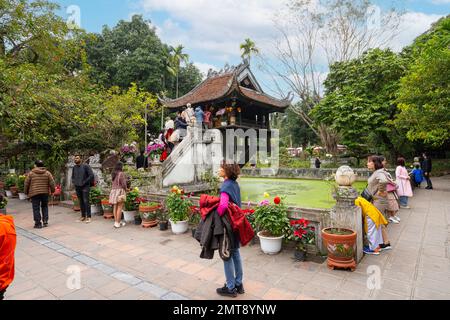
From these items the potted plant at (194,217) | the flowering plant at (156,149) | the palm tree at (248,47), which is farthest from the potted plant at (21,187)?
the palm tree at (248,47)

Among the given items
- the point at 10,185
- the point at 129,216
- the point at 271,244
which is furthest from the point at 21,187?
the point at 271,244

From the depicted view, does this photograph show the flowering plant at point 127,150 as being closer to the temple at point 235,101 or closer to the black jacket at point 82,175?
the black jacket at point 82,175

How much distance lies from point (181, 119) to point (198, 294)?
333 inches

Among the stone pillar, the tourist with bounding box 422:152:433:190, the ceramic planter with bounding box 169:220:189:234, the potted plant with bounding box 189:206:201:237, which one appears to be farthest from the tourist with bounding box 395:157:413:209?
the ceramic planter with bounding box 169:220:189:234

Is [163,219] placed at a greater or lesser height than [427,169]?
lesser

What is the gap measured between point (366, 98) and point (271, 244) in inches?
546

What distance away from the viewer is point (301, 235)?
4562mm

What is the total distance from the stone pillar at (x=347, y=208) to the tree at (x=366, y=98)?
463 inches

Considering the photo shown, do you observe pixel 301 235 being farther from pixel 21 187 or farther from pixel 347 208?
pixel 21 187

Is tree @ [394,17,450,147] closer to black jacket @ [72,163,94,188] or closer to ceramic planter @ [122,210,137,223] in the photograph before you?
ceramic planter @ [122,210,137,223]

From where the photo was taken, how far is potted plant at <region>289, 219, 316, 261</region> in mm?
4520

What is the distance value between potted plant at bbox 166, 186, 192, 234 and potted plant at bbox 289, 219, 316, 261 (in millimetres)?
2590

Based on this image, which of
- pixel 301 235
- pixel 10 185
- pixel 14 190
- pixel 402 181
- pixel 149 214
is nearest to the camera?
pixel 301 235
